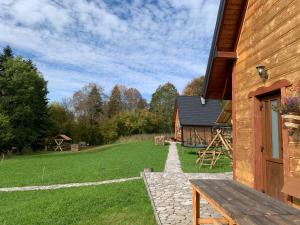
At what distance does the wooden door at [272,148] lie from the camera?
18.6ft

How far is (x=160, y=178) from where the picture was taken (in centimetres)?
1230

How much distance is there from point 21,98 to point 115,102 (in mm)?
29807

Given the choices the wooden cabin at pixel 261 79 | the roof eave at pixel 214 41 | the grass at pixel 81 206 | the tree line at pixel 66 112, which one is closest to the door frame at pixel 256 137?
the wooden cabin at pixel 261 79

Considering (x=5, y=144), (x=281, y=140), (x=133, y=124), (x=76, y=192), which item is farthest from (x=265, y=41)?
(x=133, y=124)

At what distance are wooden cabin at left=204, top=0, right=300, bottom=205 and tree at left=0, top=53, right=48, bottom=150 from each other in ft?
109

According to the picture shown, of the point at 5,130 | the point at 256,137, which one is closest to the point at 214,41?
the point at 256,137

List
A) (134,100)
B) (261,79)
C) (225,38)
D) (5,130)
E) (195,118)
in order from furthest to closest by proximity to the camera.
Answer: (134,100) < (195,118) < (5,130) < (225,38) < (261,79)

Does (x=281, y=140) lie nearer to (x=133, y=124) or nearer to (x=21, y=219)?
(x=21, y=219)

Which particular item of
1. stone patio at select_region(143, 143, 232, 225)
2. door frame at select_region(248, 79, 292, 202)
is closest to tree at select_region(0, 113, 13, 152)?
stone patio at select_region(143, 143, 232, 225)

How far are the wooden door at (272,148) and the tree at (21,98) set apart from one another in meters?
34.7

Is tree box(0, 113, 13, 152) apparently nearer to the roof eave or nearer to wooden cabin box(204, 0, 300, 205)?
the roof eave

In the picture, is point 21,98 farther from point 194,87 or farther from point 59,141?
point 194,87

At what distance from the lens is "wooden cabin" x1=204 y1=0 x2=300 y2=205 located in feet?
16.6

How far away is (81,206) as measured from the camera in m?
8.40
